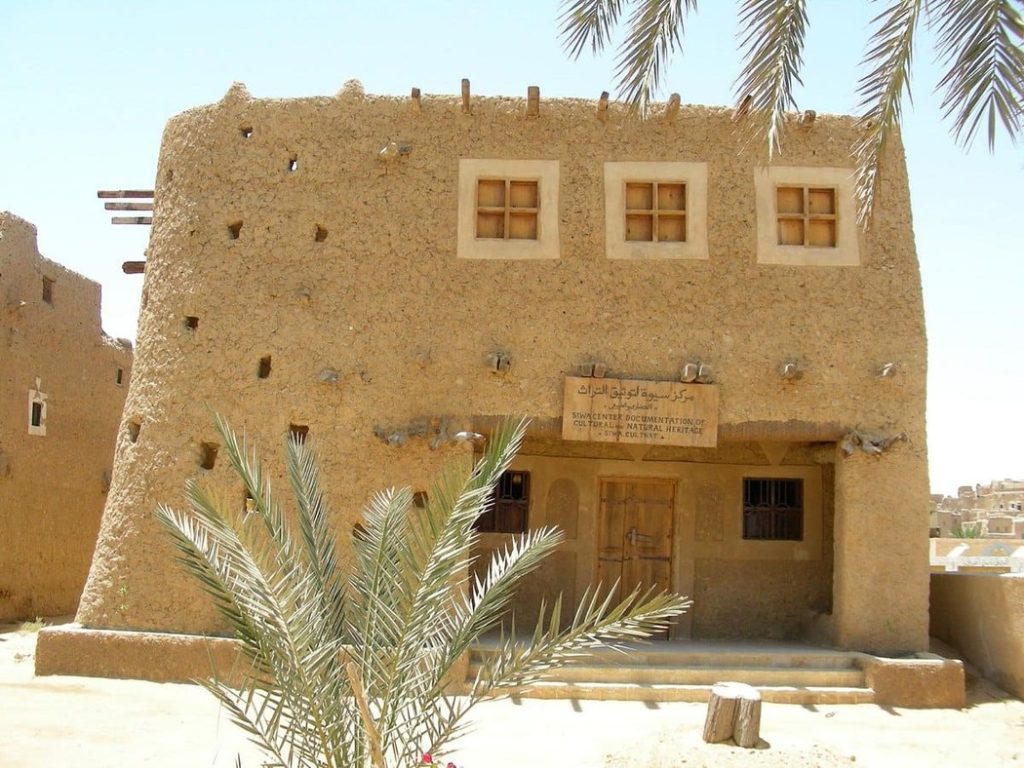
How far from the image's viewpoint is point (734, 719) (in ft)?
24.2

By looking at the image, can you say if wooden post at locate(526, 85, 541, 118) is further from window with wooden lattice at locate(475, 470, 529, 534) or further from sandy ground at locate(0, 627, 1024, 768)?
sandy ground at locate(0, 627, 1024, 768)

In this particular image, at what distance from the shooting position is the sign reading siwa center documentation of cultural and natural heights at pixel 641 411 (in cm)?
1016

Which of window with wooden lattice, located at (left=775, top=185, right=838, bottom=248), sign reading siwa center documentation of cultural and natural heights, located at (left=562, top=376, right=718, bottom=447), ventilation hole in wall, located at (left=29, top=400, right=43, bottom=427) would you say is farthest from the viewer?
ventilation hole in wall, located at (left=29, top=400, right=43, bottom=427)

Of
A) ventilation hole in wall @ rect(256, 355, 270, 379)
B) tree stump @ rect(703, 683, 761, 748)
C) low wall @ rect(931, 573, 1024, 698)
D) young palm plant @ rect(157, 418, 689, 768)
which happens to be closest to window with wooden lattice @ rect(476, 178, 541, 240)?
ventilation hole in wall @ rect(256, 355, 270, 379)

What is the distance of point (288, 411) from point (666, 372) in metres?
3.85

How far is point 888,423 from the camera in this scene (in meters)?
10.3

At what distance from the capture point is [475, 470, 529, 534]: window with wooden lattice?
11930 millimetres

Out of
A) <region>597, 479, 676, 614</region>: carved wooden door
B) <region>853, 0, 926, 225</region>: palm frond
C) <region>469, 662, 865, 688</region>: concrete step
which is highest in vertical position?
<region>853, 0, 926, 225</region>: palm frond

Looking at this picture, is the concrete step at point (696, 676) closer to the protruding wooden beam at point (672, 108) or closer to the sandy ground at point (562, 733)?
the sandy ground at point (562, 733)

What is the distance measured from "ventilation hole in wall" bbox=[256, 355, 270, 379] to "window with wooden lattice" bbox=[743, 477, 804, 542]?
5702 mm

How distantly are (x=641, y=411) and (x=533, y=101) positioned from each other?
3379mm

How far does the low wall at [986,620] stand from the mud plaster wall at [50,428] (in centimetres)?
1181

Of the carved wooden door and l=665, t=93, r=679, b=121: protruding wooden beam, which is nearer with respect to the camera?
l=665, t=93, r=679, b=121: protruding wooden beam

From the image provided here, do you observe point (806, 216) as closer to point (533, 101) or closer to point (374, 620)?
point (533, 101)
